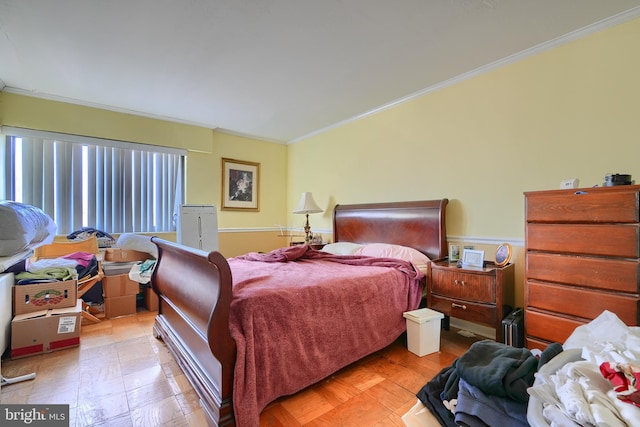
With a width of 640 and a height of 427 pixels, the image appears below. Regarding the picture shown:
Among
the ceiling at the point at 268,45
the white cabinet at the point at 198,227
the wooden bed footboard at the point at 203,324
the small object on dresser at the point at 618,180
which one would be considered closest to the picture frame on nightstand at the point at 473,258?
the small object on dresser at the point at 618,180

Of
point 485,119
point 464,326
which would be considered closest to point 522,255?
point 464,326

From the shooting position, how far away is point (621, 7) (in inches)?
75.2

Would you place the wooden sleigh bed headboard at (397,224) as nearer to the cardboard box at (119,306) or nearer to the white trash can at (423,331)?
the white trash can at (423,331)

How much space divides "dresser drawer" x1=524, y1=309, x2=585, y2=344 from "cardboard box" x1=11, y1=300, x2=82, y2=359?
3.46 metres

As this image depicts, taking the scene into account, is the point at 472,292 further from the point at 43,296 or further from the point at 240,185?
the point at 240,185

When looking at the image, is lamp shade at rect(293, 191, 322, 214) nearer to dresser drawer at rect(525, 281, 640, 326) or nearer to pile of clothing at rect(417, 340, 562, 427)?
dresser drawer at rect(525, 281, 640, 326)

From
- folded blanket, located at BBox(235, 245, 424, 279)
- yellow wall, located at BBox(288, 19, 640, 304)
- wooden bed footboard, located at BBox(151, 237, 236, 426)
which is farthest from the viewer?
folded blanket, located at BBox(235, 245, 424, 279)

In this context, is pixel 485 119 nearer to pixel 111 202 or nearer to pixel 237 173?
pixel 237 173

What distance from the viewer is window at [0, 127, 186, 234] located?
10.7ft

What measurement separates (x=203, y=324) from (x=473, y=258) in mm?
2056

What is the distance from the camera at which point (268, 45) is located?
2.33 meters

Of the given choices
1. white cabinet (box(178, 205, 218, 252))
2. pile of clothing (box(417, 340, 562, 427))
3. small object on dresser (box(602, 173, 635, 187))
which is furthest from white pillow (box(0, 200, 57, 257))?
small object on dresser (box(602, 173, 635, 187))

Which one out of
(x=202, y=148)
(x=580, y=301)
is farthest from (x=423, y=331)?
(x=202, y=148)

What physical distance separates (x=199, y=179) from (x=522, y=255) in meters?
4.04
